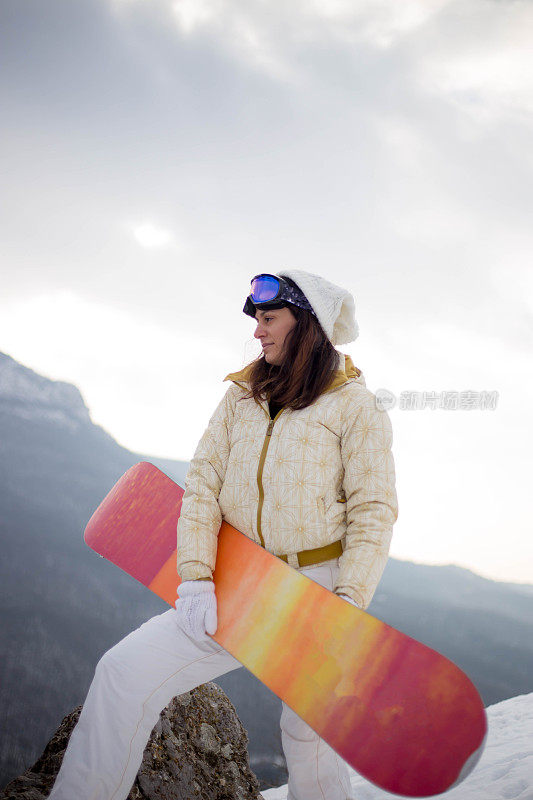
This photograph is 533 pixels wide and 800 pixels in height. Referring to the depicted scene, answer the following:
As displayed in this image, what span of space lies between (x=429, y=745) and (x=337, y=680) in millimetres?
321

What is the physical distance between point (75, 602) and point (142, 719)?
87598 millimetres

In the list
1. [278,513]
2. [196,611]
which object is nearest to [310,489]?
[278,513]

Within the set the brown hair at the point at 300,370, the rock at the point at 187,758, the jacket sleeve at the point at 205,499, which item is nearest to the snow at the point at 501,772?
the rock at the point at 187,758

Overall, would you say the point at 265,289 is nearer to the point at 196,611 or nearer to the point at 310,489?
the point at 310,489

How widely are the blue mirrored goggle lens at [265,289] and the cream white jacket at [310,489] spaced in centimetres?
46

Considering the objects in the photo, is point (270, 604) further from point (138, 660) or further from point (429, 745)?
point (429, 745)

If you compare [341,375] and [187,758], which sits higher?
[341,375]

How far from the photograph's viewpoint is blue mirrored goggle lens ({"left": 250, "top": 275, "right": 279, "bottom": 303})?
6.51 ft

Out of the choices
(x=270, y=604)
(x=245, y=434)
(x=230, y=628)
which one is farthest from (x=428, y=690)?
(x=245, y=434)

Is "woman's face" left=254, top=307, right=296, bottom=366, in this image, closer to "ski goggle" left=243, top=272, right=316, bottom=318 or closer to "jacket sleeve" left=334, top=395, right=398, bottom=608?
"ski goggle" left=243, top=272, right=316, bottom=318

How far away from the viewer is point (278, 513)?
67.7 inches

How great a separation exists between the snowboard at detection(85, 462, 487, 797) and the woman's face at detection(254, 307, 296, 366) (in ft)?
2.52

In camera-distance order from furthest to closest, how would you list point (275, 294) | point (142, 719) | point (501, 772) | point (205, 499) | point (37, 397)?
point (37, 397) < point (501, 772) < point (275, 294) < point (205, 499) < point (142, 719)

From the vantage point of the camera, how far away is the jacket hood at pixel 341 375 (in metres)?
1.90
